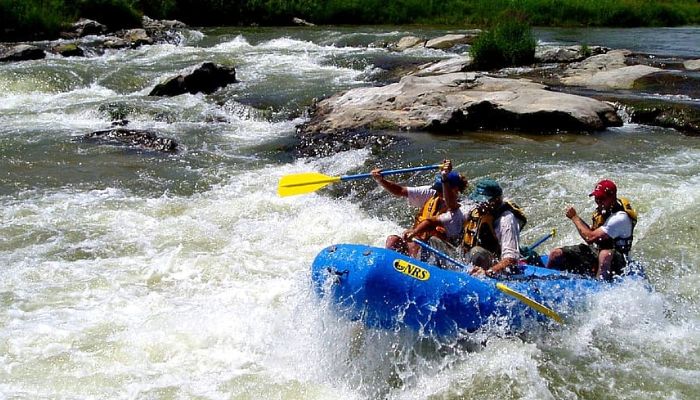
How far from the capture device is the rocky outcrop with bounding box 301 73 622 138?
1022cm

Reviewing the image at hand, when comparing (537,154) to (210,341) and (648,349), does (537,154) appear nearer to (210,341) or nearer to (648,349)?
(648,349)

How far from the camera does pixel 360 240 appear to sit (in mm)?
7141

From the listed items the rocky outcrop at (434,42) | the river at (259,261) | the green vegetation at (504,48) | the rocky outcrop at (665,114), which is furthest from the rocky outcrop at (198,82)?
the rocky outcrop at (665,114)

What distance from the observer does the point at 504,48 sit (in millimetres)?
14953

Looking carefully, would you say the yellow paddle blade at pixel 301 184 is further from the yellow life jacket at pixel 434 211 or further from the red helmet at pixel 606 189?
the red helmet at pixel 606 189

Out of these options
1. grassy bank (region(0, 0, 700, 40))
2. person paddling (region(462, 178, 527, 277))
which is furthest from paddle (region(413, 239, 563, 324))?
grassy bank (region(0, 0, 700, 40))

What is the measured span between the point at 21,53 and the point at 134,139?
327 inches

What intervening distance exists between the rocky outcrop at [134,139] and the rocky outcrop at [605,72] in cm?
761

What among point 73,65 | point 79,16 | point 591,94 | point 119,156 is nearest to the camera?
point 119,156

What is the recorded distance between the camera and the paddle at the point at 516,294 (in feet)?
15.3

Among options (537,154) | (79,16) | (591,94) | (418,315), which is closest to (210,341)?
(418,315)

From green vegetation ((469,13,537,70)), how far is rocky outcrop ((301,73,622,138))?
320cm

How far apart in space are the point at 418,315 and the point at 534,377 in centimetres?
88

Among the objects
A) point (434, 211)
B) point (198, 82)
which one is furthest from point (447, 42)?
point (434, 211)
